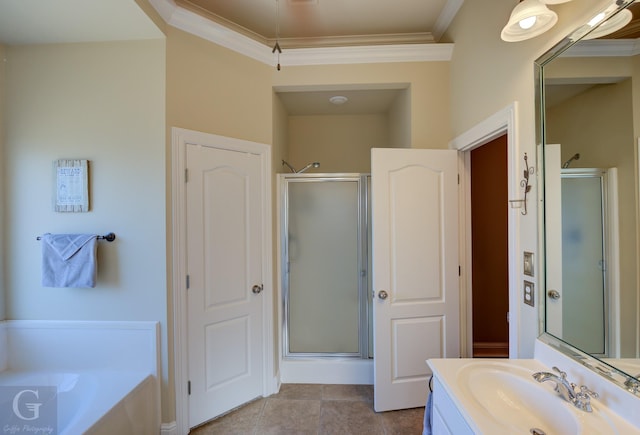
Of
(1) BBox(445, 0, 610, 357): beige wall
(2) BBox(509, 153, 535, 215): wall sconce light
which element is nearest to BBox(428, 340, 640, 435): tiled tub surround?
(1) BBox(445, 0, 610, 357): beige wall

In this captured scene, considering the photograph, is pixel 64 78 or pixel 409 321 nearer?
pixel 64 78

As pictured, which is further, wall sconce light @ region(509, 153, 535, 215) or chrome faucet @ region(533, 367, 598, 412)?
wall sconce light @ region(509, 153, 535, 215)

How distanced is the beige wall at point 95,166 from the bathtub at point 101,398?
0.55 feet

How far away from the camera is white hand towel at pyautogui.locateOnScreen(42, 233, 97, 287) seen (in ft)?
5.37

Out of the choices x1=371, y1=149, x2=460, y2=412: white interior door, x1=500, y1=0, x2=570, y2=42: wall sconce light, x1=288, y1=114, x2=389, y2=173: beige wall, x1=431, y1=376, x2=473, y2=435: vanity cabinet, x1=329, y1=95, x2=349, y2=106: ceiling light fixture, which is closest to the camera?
x1=431, y1=376, x2=473, y2=435: vanity cabinet

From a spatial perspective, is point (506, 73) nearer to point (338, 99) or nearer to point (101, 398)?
point (338, 99)

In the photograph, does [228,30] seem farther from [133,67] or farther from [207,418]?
[207,418]

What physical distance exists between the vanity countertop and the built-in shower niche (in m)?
1.28

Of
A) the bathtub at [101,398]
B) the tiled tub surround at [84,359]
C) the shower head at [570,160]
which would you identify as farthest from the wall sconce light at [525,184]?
the bathtub at [101,398]

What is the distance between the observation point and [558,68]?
1107 mm

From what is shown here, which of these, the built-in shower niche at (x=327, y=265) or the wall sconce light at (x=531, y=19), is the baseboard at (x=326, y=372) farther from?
the wall sconce light at (x=531, y=19)

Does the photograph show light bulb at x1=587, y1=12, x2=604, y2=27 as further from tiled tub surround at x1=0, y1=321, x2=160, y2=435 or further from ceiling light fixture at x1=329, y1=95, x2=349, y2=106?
tiled tub surround at x1=0, y1=321, x2=160, y2=435

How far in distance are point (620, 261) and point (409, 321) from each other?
131cm

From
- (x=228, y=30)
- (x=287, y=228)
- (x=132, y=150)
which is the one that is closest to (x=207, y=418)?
(x=287, y=228)
